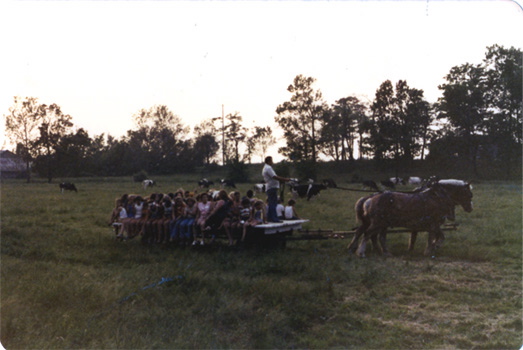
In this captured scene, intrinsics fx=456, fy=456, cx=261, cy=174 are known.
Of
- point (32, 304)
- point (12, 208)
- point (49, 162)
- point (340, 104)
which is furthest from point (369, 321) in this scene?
point (340, 104)

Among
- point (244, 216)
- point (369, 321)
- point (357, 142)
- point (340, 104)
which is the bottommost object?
point (369, 321)

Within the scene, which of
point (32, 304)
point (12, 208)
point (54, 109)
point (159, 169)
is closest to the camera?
point (32, 304)

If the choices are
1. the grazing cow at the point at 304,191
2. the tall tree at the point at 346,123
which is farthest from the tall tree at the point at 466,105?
the grazing cow at the point at 304,191

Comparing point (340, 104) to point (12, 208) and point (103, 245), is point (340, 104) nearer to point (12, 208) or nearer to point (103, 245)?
point (12, 208)

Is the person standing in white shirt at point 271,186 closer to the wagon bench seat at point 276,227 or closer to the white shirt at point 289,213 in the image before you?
the wagon bench seat at point 276,227

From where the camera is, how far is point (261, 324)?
19.4 ft

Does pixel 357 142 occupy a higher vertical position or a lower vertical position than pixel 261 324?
higher

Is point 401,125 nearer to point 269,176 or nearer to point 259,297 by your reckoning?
point 269,176

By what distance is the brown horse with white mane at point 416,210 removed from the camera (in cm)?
1016

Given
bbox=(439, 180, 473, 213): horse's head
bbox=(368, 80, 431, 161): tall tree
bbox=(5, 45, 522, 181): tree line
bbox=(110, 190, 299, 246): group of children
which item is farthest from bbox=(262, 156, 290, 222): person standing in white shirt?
bbox=(368, 80, 431, 161): tall tree

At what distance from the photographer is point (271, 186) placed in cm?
1060

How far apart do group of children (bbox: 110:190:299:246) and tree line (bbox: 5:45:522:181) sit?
81.4 feet

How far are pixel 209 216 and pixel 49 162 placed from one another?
3888 cm

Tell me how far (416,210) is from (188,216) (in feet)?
17.9
